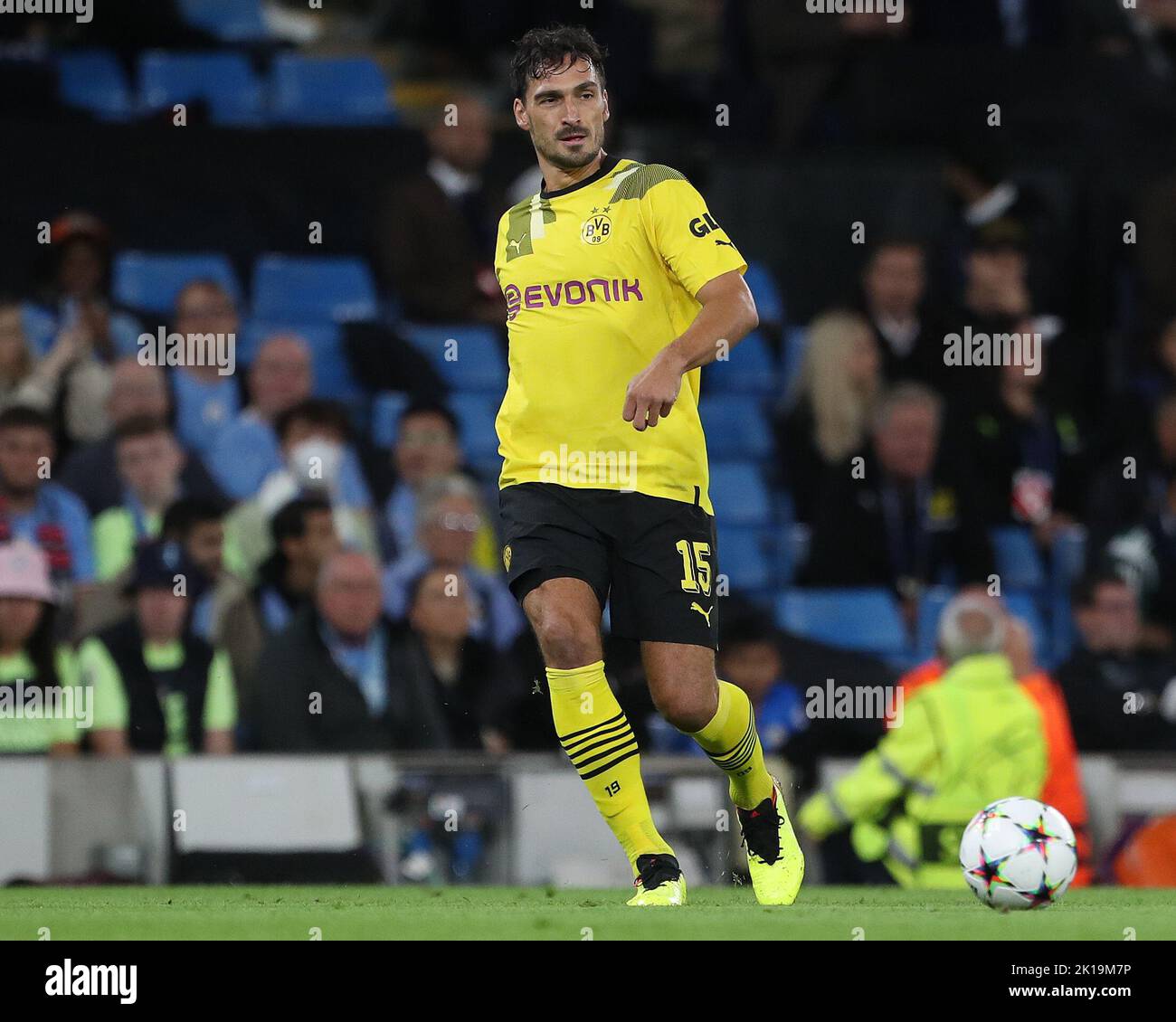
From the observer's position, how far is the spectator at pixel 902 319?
36.0ft

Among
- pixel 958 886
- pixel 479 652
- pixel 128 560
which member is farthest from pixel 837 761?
pixel 128 560

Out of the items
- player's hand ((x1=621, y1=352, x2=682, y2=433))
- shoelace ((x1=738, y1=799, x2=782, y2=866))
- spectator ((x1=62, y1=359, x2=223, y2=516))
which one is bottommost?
shoelace ((x1=738, y1=799, x2=782, y2=866))

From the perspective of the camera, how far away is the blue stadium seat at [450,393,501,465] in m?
10.8

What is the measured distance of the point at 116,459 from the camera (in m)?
10.0

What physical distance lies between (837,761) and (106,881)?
3039mm

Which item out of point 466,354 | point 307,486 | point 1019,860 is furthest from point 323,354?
point 1019,860

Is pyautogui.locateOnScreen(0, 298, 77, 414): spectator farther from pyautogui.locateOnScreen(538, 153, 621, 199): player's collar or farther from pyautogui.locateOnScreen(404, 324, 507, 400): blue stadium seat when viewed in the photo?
pyautogui.locateOnScreen(538, 153, 621, 199): player's collar

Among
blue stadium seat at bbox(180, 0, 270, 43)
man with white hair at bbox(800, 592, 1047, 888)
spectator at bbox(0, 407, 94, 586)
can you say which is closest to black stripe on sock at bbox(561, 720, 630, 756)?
man with white hair at bbox(800, 592, 1047, 888)

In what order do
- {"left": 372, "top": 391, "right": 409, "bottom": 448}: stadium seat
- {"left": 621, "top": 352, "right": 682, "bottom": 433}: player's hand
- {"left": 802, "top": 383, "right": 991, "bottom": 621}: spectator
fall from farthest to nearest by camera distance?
1. {"left": 372, "top": 391, "right": 409, "bottom": 448}: stadium seat
2. {"left": 802, "top": 383, "right": 991, "bottom": 621}: spectator
3. {"left": 621, "top": 352, "right": 682, "bottom": 433}: player's hand

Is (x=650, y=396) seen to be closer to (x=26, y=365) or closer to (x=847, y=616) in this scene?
(x=847, y=616)

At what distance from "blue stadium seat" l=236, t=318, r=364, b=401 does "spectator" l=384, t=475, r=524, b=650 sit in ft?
3.56

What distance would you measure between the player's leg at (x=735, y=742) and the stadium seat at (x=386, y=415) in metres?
4.70
